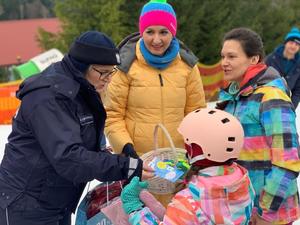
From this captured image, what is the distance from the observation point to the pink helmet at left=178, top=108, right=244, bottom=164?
6.31 ft

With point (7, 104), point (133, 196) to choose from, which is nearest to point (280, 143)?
point (133, 196)

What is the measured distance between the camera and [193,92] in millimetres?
3205

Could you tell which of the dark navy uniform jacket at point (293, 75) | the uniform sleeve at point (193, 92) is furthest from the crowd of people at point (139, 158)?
the dark navy uniform jacket at point (293, 75)

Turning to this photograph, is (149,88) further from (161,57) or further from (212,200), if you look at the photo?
(212,200)

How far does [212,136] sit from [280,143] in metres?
0.52

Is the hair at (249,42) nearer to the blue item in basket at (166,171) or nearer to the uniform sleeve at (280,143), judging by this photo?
the uniform sleeve at (280,143)

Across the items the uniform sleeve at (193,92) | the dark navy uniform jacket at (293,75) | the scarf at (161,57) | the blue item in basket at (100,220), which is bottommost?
the dark navy uniform jacket at (293,75)

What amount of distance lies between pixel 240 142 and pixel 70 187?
84 cm

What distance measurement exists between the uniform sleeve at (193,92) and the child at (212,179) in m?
1.17

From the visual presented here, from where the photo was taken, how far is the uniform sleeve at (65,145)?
199 cm

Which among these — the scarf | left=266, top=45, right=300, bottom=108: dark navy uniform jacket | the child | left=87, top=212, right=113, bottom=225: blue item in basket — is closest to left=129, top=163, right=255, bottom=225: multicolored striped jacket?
the child

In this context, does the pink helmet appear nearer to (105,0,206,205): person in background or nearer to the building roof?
(105,0,206,205): person in background

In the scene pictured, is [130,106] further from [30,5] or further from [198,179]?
[30,5]

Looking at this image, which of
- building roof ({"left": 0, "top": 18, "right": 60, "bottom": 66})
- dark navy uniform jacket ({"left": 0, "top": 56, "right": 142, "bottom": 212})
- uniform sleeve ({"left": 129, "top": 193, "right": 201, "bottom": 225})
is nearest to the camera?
uniform sleeve ({"left": 129, "top": 193, "right": 201, "bottom": 225})
